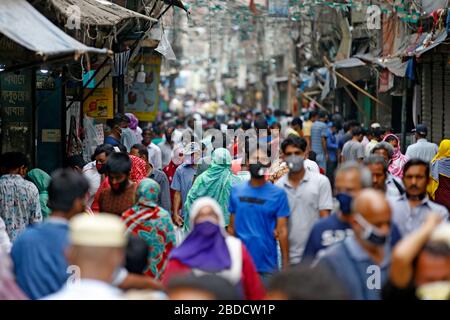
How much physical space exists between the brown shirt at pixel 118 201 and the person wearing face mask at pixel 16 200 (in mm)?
1088

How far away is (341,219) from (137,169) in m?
5.09

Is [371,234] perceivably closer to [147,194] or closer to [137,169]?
[147,194]

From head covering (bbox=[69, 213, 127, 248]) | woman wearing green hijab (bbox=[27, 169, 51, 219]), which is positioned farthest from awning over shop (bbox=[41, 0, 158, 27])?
head covering (bbox=[69, 213, 127, 248])

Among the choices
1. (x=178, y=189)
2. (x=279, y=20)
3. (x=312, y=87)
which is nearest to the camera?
(x=178, y=189)

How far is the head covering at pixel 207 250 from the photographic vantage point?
6.51 m

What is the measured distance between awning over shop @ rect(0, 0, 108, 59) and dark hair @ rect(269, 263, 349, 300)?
4237mm

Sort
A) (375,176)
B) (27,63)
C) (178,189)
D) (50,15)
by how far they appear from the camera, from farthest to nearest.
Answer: (178,189)
(50,15)
(27,63)
(375,176)

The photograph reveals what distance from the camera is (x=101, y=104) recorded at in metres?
16.9

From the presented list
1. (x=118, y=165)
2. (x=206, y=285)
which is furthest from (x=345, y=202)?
(x=118, y=165)

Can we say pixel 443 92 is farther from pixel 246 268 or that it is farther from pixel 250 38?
pixel 250 38

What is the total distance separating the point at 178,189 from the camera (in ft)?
41.1

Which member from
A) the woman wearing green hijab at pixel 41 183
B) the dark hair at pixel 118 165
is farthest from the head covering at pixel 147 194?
the woman wearing green hijab at pixel 41 183
